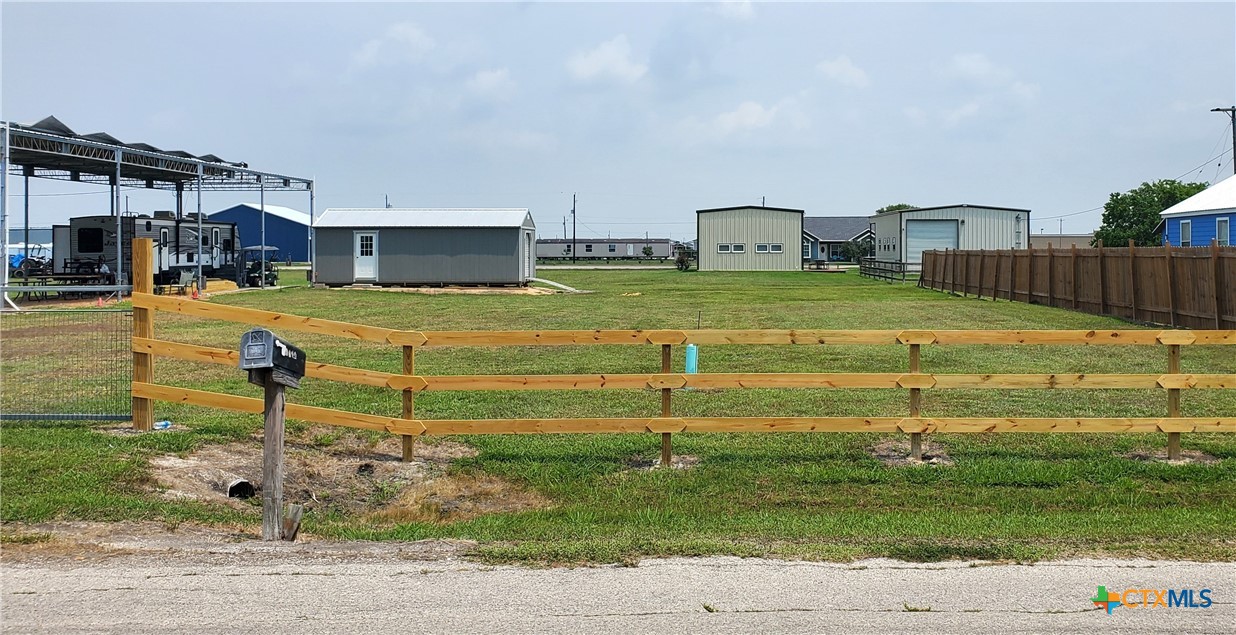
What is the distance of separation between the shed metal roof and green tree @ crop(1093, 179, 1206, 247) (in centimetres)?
3685

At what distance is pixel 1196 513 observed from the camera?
7250 millimetres

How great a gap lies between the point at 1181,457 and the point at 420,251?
109 feet

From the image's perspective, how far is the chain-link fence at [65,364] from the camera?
9141mm

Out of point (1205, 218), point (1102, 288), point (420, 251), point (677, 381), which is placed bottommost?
point (677, 381)

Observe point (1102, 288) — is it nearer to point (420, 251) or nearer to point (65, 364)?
point (65, 364)

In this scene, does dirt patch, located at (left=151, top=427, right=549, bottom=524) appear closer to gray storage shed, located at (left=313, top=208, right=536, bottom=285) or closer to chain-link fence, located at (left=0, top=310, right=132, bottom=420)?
chain-link fence, located at (left=0, top=310, right=132, bottom=420)

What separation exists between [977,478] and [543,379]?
3.47m

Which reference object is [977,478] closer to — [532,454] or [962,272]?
[532,454]

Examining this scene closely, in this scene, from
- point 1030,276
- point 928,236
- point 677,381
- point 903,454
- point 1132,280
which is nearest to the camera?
point 677,381

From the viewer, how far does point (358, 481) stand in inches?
333

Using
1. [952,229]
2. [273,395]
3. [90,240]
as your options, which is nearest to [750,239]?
[952,229]

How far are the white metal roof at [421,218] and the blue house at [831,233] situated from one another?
62330 millimetres

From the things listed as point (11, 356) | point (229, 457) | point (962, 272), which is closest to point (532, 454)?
point (229, 457)

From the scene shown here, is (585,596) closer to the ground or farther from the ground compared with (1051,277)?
closer to the ground
